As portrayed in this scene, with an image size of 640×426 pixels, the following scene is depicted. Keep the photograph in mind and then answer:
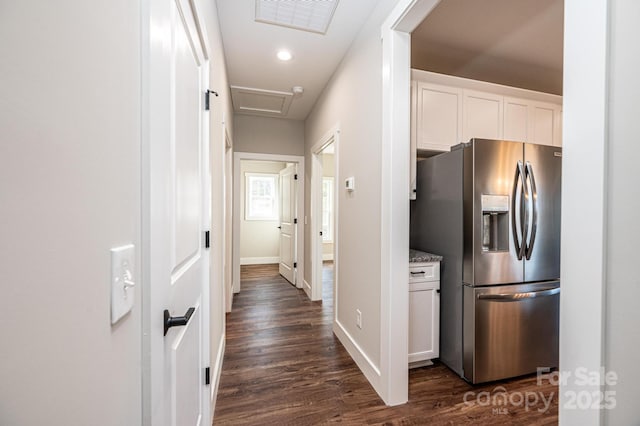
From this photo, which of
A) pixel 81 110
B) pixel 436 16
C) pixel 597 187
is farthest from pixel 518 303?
pixel 81 110

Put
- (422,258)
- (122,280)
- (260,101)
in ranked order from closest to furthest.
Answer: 1. (122,280)
2. (422,258)
3. (260,101)

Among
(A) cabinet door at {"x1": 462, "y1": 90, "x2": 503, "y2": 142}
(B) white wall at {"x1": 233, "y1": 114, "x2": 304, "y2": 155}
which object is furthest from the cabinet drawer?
(B) white wall at {"x1": 233, "y1": 114, "x2": 304, "y2": 155}

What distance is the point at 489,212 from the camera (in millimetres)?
1924

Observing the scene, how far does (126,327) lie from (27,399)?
260 mm

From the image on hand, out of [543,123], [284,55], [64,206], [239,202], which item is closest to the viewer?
[64,206]

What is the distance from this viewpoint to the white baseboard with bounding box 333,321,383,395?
181 cm

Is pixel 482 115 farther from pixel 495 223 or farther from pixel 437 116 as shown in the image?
pixel 495 223

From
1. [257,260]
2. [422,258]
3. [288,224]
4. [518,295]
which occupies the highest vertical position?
[288,224]

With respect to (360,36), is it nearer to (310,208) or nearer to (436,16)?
(436,16)

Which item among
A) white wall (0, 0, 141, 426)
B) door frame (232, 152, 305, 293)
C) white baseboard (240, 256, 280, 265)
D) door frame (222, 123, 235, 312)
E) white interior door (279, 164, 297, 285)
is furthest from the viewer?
white baseboard (240, 256, 280, 265)

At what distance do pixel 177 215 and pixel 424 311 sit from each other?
1906 millimetres

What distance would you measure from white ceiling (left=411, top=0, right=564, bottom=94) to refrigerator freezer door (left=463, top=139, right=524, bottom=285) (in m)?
0.95

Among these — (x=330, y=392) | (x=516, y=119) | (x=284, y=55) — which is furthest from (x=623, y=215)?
(x=284, y=55)

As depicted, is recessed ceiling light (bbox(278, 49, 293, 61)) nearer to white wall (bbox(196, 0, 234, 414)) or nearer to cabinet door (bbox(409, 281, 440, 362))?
white wall (bbox(196, 0, 234, 414))
